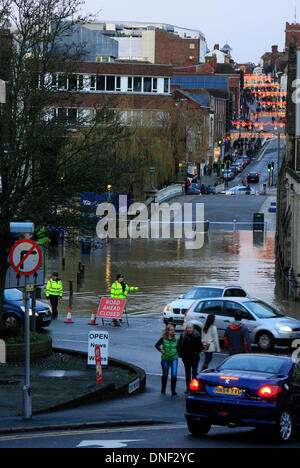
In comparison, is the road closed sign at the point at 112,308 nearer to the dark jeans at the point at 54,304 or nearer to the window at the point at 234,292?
the dark jeans at the point at 54,304

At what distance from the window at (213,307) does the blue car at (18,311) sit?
4786mm

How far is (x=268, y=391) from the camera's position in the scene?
13117 mm

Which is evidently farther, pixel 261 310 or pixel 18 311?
pixel 18 311

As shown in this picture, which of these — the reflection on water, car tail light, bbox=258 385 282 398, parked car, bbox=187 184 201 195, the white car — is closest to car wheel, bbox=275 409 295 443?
car tail light, bbox=258 385 282 398

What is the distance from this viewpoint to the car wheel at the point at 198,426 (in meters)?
13.6

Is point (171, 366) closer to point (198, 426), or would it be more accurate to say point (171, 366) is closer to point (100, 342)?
point (100, 342)

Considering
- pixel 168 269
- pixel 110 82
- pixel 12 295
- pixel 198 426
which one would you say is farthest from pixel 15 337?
pixel 110 82

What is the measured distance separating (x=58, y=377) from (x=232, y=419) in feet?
22.8

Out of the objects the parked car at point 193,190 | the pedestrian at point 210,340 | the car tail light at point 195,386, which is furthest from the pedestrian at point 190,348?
the parked car at point 193,190

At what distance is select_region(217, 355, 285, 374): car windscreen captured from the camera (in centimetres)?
1401

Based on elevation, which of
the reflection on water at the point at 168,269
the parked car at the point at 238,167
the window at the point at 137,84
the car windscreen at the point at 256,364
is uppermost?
the window at the point at 137,84

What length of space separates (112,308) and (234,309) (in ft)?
17.2

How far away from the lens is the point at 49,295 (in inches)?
1252

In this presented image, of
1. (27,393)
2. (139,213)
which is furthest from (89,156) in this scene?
(139,213)
